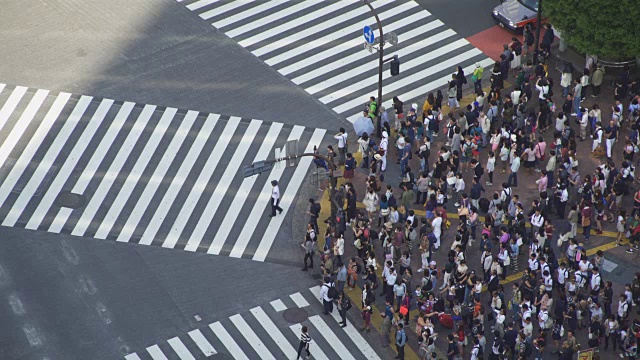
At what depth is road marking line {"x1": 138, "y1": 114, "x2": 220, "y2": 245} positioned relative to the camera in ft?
165

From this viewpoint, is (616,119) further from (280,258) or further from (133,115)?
(133,115)

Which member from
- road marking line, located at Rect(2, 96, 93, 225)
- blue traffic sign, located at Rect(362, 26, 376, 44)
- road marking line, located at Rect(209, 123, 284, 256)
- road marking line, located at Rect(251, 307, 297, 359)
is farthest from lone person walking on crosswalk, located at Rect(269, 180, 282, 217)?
road marking line, located at Rect(2, 96, 93, 225)

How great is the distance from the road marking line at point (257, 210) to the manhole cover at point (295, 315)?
10.9 ft

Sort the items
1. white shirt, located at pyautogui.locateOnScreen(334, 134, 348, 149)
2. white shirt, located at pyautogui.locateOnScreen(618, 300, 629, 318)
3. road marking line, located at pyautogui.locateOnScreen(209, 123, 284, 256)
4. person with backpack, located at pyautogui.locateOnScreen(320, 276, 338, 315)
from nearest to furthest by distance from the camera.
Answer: white shirt, located at pyautogui.locateOnScreen(618, 300, 629, 318) → person with backpack, located at pyautogui.locateOnScreen(320, 276, 338, 315) → road marking line, located at pyautogui.locateOnScreen(209, 123, 284, 256) → white shirt, located at pyautogui.locateOnScreen(334, 134, 348, 149)

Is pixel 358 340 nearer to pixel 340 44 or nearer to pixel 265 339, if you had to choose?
pixel 265 339

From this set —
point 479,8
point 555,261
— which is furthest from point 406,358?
point 479,8

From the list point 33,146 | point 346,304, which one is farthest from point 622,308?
point 33,146

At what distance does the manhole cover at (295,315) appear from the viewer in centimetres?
4705

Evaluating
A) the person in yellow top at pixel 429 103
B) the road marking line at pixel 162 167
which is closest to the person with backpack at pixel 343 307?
the road marking line at pixel 162 167

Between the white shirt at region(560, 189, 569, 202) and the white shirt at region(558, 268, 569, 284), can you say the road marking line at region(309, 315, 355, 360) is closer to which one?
the white shirt at region(558, 268, 569, 284)

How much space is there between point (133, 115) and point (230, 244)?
8235 mm

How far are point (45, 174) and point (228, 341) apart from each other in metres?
11.2

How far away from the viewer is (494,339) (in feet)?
148

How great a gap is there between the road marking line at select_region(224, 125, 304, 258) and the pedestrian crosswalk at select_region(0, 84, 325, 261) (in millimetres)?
36
